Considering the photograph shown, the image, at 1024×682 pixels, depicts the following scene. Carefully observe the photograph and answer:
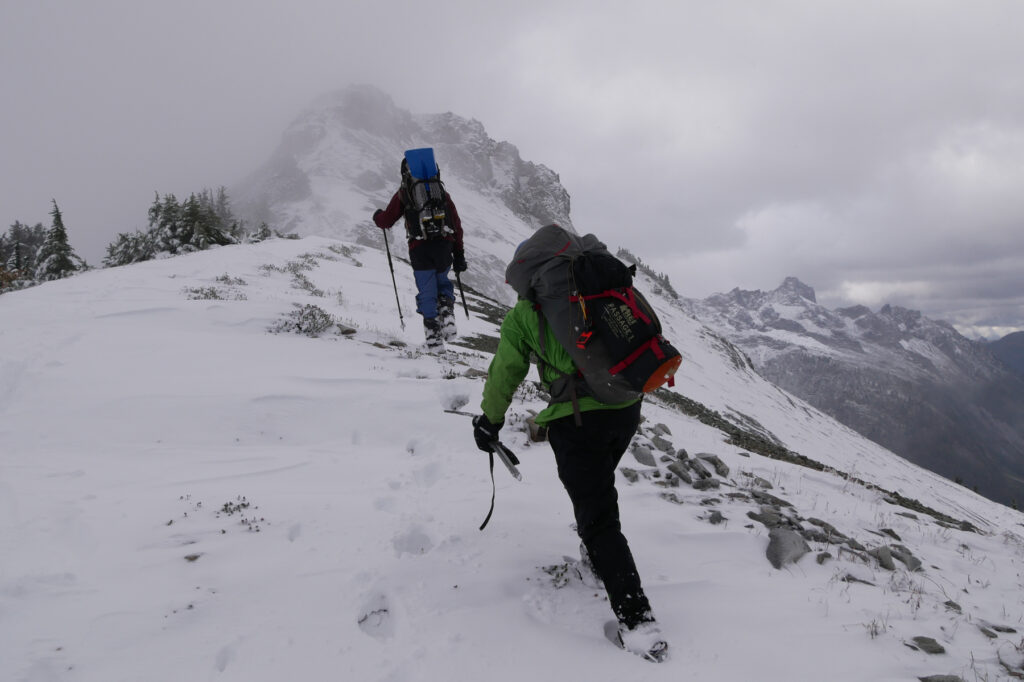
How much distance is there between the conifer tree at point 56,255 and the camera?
32.4 metres

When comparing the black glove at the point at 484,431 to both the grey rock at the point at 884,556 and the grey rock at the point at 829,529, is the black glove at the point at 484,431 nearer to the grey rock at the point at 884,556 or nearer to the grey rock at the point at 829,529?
the grey rock at the point at 829,529

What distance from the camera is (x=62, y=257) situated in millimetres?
32625

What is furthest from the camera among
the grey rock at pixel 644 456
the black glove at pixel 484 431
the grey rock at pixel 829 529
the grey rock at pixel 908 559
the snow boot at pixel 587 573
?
the grey rock at pixel 644 456

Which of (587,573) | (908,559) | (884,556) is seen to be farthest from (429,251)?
(908,559)

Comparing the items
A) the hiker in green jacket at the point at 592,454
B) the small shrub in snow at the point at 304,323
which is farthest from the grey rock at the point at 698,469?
the small shrub in snow at the point at 304,323

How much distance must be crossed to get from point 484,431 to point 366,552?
4.38ft

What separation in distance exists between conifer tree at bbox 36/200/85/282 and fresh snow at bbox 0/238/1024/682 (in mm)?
34279

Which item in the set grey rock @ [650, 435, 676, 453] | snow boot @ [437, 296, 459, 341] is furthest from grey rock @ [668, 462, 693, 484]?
snow boot @ [437, 296, 459, 341]

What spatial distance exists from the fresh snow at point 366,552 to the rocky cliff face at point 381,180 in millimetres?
46330

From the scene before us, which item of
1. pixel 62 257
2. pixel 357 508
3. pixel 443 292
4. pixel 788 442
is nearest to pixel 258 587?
pixel 357 508

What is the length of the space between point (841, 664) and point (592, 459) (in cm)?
185

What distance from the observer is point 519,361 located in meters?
3.28

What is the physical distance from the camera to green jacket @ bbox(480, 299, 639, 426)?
10.4 feet

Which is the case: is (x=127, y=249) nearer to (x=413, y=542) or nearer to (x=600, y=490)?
(x=413, y=542)
